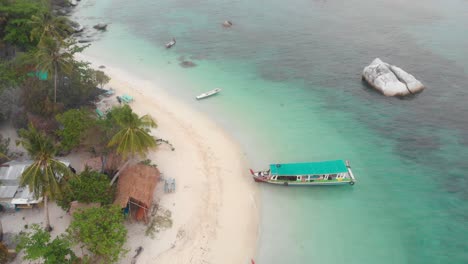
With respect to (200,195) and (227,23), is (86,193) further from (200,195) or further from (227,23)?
(227,23)

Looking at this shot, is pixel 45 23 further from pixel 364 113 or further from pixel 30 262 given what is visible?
pixel 364 113

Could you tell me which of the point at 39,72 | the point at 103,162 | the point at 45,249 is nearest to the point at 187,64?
the point at 39,72

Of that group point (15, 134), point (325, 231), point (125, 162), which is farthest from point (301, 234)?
point (15, 134)

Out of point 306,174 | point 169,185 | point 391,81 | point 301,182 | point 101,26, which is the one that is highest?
point 391,81

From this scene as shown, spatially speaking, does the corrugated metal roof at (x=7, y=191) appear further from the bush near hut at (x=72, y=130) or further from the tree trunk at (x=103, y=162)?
the tree trunk at (x=103, y=162)

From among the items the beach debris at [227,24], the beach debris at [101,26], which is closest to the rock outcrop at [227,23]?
the beach debris at [227,24]

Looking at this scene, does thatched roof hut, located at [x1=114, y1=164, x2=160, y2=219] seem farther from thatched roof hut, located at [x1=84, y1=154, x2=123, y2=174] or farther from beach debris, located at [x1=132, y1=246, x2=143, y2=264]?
beach debris, located at [x1=132, y1=246, x2=143, y2=264]
